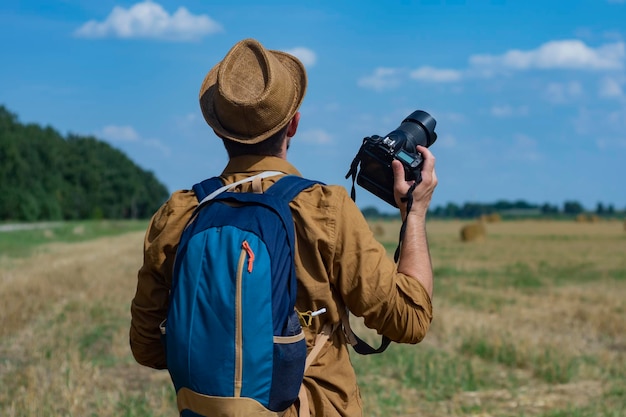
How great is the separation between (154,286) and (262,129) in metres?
0.63

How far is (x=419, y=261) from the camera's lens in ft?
9.14

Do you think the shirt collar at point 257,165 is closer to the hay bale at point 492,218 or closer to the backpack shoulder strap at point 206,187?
the backpack shoulder strap at point 206,187

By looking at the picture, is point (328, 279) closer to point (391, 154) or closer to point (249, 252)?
point (249, 252)

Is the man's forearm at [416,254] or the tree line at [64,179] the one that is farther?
the tree line at [64,179]

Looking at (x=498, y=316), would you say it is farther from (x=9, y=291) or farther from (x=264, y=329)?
(x=264, y=329)

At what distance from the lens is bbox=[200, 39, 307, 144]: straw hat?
2.71 m

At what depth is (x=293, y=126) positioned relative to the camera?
287cm

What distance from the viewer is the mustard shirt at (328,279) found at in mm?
2576

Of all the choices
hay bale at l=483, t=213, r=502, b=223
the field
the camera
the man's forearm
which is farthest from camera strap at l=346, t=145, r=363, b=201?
hay bale at l=483, t=213, r=502, b=223

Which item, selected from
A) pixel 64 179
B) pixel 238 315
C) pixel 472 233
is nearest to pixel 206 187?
Answer: pixel 238 315

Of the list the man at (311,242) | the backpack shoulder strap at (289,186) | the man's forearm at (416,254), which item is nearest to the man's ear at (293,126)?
the man at (311,242)

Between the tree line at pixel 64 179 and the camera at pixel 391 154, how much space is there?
81.1m

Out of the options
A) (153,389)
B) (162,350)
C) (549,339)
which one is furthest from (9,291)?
(162,350)

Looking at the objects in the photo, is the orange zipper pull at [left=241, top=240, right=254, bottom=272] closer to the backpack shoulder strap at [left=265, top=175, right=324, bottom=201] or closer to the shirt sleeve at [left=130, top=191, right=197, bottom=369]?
the backpack shoulder strap at [left=265, top=175, right=324, bottom=201]
